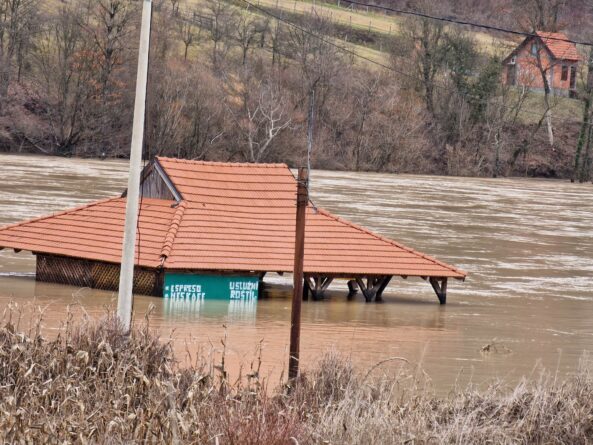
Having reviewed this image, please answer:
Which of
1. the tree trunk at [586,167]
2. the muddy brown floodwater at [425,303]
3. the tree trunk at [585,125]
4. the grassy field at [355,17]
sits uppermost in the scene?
the grassy field at [355,17]

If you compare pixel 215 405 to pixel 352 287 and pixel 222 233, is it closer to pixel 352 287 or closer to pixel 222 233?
pixel 222 233

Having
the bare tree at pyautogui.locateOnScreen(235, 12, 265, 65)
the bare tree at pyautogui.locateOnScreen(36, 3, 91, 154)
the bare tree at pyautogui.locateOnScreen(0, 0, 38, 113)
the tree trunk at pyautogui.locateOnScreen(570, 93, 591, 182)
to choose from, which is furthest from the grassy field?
the bare tree at pyautogui.locateOnScreen(0, 0, 38, 113)

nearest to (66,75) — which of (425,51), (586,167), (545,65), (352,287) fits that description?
(425,51)

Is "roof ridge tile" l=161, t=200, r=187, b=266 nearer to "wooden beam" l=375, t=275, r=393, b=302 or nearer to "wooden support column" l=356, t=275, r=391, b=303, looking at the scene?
"wooden support column" l=356, t=275, r=391, b=303

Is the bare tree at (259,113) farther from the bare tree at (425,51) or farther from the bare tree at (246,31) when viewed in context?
the bare tree at (425,51)

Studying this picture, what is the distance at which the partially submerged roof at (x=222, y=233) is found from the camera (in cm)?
2362

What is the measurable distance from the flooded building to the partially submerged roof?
0.02 m

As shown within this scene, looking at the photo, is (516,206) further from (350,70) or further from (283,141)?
(350,70)

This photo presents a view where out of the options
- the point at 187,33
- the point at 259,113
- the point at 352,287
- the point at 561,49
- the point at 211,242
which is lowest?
the point at 352,287

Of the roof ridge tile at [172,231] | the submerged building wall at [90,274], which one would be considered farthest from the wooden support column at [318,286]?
the submerged building wall at [90,274]

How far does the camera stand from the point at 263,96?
8219 centimetres

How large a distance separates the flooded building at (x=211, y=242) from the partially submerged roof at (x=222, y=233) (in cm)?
2

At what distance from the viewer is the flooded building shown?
76.8 feet

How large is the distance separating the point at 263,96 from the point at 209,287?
59407 mm
